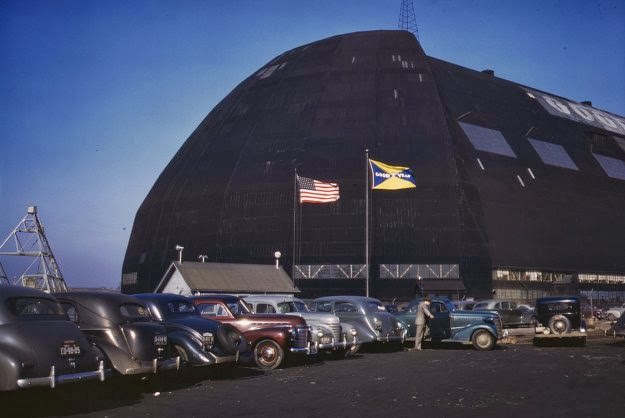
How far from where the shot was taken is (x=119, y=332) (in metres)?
14.4

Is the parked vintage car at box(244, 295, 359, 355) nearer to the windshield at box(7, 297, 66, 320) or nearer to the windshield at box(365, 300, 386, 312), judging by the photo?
the windshield at box(365, 300, 386, 312)

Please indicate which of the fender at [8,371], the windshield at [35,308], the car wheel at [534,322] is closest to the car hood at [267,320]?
the windshield at [35,308]

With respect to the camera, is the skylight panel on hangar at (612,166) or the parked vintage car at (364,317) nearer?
the parked vintage car at (364,317)

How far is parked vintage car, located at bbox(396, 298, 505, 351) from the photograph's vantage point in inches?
1071

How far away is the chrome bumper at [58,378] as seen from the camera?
11250 millimetres

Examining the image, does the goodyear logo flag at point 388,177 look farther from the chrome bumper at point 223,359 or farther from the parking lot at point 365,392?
the chrome bumper at point 223,359

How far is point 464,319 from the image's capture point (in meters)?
27.7

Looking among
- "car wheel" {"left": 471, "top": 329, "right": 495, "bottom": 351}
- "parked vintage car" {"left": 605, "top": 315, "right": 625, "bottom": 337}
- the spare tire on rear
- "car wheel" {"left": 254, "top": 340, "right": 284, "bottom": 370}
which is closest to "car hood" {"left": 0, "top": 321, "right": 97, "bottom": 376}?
the spare tire on rear

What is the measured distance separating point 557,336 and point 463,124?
119 feet

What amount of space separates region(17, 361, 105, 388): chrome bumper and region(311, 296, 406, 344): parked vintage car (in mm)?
13851

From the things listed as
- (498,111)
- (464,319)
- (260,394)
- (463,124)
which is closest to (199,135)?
(463,124)

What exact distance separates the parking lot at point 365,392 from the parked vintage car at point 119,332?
72 cm

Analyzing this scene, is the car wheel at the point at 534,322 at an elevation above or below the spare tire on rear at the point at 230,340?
below

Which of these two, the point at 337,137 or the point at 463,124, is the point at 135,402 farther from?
the point at 463,124
